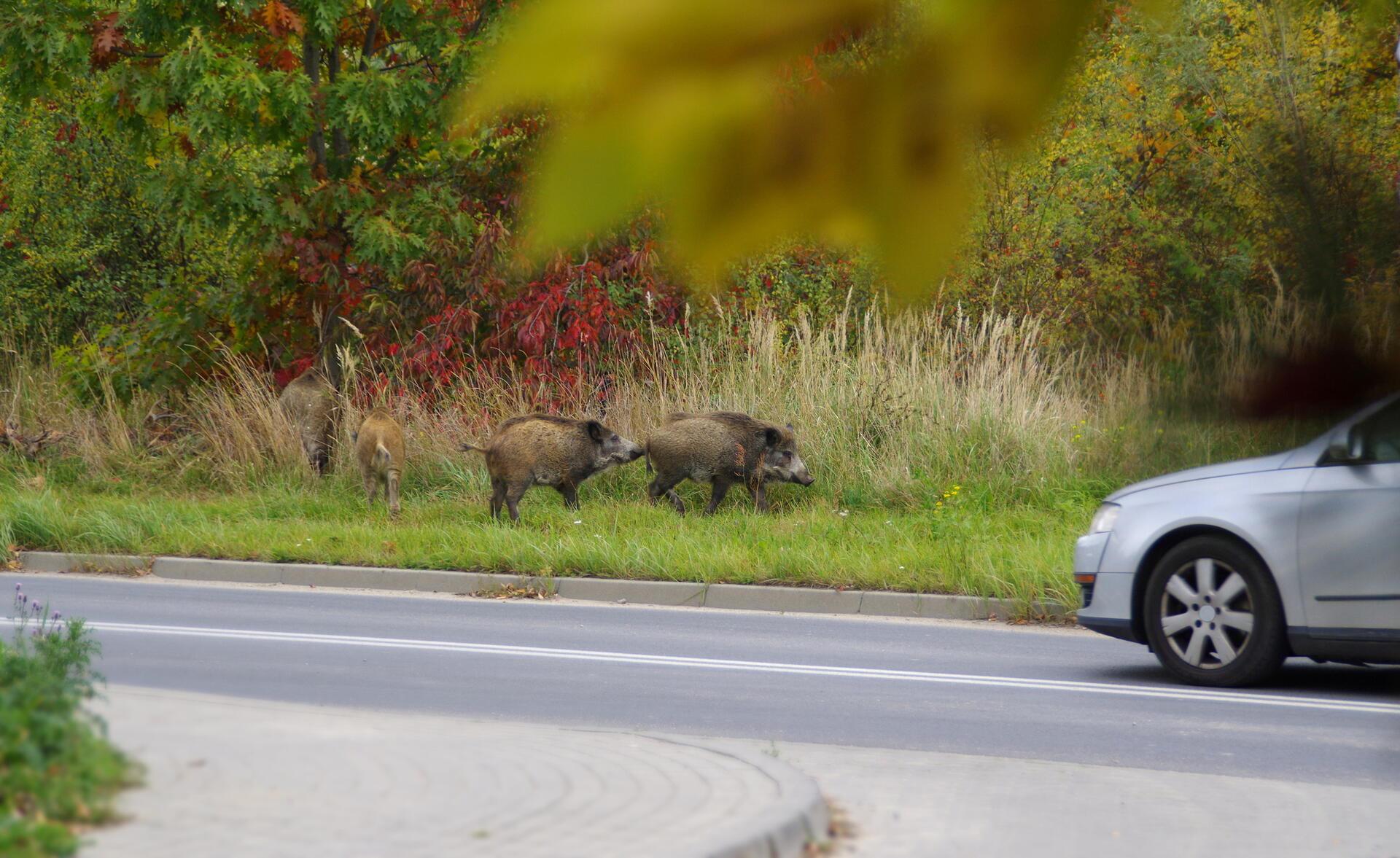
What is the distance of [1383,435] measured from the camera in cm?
146

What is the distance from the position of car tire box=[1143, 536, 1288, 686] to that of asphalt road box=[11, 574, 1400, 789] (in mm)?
160

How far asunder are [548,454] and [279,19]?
12.6 metres

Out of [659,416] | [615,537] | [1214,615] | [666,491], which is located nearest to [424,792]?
[1214,615]

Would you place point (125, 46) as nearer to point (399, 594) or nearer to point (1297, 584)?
point (1297, 584)

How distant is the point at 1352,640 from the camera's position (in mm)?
7324

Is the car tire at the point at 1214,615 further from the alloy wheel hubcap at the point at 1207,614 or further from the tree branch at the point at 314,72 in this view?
the tree branch at the point at 314,72

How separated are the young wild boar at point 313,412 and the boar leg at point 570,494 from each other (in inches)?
154

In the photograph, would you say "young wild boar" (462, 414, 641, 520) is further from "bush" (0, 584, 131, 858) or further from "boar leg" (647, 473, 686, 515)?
"bush" (0, 584, 131, 858)

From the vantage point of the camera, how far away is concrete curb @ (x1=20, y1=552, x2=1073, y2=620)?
37.4 ft

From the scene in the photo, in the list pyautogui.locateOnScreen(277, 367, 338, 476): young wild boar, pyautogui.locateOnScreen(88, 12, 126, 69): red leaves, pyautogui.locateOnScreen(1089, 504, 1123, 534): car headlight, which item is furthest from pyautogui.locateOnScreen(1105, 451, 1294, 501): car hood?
pyautogui.locateOnScreen(277, 367, 338, 476): young wild boar

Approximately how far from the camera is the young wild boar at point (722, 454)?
47.6 ft

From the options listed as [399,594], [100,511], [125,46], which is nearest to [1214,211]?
[125,46]

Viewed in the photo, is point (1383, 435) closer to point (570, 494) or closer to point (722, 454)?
point (722, 454)

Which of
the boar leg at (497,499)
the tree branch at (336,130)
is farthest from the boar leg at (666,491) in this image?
the tree branch at (336,130)
